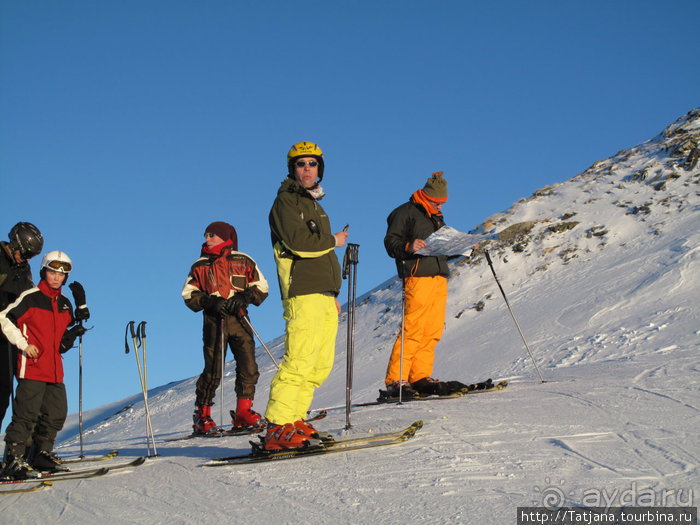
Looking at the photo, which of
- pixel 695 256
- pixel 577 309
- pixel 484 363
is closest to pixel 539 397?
pixel 484 363

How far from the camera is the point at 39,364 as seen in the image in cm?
569

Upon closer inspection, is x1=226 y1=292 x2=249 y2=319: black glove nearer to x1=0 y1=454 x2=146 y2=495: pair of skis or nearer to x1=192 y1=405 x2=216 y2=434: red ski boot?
x1=192 y1=405 x2=216 y2=434: red ski boot

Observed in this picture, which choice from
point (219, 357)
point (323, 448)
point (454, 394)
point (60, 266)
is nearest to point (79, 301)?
point (60, 266)

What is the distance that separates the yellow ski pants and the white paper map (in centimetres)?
219

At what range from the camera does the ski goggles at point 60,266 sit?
6002 millimetres

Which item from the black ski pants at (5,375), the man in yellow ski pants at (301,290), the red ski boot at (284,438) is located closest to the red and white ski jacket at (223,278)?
the black ski pants at (5,375)

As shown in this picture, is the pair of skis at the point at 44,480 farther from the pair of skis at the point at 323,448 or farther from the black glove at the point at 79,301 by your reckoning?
the black glove at the point at 79,301

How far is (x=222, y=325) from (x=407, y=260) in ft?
7.50

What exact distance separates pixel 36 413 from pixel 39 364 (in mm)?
410

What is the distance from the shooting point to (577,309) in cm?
1389

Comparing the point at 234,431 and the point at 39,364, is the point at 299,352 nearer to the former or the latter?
the point at 39,364

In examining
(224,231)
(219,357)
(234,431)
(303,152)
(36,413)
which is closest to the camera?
(303,152)

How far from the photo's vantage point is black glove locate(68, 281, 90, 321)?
6371 mm

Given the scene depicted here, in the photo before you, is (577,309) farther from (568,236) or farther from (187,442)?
(187,442)
